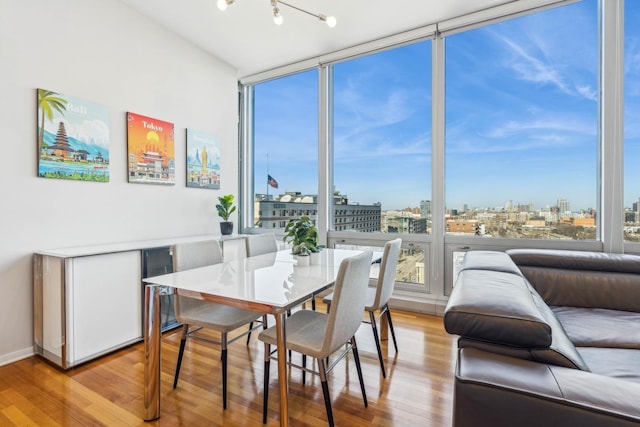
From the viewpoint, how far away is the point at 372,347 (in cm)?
262

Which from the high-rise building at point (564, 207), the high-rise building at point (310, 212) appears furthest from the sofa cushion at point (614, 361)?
the high-rise building at point (310, 212)

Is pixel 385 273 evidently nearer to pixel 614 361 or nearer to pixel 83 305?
pixel 614 361

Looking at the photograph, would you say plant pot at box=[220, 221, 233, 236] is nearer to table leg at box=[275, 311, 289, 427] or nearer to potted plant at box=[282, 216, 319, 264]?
potted plant at box=[282, 216, 319, 264]

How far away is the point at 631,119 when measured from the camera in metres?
2.70

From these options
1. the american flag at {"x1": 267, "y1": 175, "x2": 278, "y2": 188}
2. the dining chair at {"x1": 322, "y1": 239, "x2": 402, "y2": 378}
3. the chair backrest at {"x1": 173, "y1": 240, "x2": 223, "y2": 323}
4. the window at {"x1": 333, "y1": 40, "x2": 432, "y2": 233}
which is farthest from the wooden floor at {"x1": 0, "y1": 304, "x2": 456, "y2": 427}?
the american flag at {"x1": 267, "y1": 175, "x2": 278, "y2": 188}

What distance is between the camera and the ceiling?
9.97 ft

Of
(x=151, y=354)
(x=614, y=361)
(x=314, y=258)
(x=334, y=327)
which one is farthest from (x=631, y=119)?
(x=151, y=354)

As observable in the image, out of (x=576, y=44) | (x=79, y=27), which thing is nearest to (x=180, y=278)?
(x=79, y=27)

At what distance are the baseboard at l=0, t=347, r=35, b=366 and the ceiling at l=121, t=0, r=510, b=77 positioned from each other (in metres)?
3.16

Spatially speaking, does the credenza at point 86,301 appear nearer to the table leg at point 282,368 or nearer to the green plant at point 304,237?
the green plant at point 304,237

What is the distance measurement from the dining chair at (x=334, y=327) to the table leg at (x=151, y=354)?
0.57m

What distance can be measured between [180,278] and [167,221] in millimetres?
1914

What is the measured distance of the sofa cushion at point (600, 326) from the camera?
165 centimetres

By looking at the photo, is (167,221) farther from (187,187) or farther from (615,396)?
(615,396)
